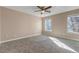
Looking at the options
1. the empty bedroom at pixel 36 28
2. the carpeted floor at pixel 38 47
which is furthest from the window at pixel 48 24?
the carpeted floor at pixel 38 47

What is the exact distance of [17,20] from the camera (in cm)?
576

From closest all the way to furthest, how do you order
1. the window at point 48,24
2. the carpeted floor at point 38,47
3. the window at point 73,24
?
the carpeted floor at point 38,47
the window at point 73,24
the window at point 48,24

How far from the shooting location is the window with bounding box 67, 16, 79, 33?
5.64 meters

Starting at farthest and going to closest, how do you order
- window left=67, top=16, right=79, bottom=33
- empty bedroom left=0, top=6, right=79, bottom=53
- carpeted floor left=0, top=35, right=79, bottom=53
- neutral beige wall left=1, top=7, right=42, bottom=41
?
1. window left=67, top=16, right=79, bottom=33
2. neutral beige wall left=1, top=7, right=42, bottom=41
3. empty bedroom left=0, top=6, right=79, bottom=53
4. carpeted floor left=0, top=35, right=79, bottom=53

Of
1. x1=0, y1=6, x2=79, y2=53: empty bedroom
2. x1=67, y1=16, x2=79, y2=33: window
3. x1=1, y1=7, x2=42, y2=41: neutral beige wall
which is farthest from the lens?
x1=67, y1=16, x2=79, y2=33: window

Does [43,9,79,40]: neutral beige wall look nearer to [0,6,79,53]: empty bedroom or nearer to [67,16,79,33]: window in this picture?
[0,6,79,53]: empty bedroom

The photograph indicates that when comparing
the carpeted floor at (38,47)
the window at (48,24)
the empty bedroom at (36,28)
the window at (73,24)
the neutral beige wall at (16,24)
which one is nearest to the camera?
the carpeted floor at (38,47)

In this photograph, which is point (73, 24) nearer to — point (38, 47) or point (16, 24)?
point (38, 47)

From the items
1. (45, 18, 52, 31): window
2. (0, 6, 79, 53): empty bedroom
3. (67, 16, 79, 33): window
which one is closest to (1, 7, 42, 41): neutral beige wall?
(0, 6, 79, 53): empty bedroom

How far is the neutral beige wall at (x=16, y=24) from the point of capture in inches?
187

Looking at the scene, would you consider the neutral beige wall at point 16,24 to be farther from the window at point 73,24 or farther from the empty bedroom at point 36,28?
the window at point 73,24

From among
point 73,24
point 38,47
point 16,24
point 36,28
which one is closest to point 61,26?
point 73,24

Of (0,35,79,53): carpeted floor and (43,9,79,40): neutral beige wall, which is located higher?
(43,9,79,40): neutral beige wall
